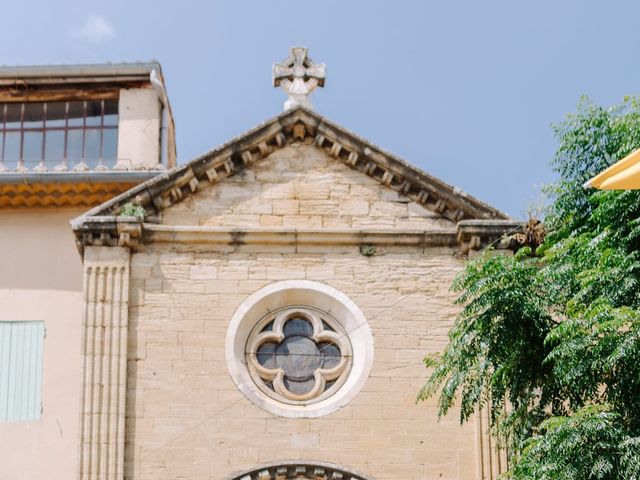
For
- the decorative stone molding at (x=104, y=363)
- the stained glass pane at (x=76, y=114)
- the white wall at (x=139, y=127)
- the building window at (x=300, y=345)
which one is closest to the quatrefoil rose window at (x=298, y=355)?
the building window at (x=300, y=345)

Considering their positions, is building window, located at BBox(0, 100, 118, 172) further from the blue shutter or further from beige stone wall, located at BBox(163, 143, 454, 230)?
beige stone wall, located at BBox(163, 143, 454, 230)

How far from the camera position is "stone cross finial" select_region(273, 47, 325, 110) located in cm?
2147

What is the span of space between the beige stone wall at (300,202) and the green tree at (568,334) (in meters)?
2.50

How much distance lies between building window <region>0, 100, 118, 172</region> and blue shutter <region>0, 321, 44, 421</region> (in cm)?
354

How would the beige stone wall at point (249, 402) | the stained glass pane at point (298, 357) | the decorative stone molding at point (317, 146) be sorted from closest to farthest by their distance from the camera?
the beige stone wall at point (249, 402) → the stained glass pane at point (298, 357) → the decorative stone molding at point (317, 146)

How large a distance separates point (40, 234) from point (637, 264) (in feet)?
32.6

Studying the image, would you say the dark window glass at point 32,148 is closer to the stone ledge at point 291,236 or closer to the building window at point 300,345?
the stone ledge at point 291,236

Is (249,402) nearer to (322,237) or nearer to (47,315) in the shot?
(322,237)

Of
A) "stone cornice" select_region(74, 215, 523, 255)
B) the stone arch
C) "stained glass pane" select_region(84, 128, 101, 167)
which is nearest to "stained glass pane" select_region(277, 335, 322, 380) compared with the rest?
"stone cornice" select_region(74, 215, 523, 255)

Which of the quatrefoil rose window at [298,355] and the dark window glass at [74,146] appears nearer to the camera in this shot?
the quatrefoil rose window at [298,355]

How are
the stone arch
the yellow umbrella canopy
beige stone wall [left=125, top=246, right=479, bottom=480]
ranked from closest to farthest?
1. the yellow umbrella canopy
2. the stone arch
3. beige stone wall [left=125, top=246, right=479, bottom=480]

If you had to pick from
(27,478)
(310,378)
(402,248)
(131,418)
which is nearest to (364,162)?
→ (402,248)

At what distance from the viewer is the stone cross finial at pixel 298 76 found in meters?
21.5

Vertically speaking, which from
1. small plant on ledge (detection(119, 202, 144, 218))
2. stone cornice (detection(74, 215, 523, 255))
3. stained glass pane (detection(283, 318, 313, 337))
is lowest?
stained glass pane (detection(283, 318, 313, 337))
